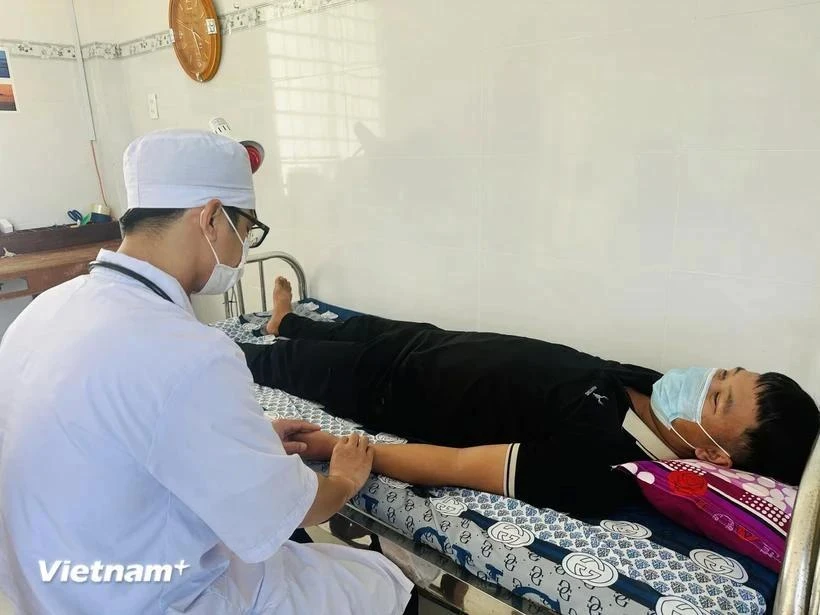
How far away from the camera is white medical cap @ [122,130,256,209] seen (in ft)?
3.38

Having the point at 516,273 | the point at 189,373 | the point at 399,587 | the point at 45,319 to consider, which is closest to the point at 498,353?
the point at 516,273

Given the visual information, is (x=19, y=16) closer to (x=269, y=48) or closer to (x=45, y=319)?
(x=269, y=48)

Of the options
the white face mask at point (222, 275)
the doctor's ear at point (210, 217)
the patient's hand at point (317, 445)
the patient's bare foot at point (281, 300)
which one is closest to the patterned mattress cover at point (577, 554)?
the patient's hand at point (317, 445)

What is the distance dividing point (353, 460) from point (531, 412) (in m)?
0.47

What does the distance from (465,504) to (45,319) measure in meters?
0.90

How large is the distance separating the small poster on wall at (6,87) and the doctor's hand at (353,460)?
314 cm

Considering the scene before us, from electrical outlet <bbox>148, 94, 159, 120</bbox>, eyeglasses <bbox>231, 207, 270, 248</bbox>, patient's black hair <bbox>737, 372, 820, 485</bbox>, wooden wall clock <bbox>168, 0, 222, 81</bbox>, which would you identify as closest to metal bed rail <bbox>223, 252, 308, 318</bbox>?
wooden wall clock <bbox>168, 0, 222, 81</bbox>

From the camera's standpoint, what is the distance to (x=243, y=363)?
907mm

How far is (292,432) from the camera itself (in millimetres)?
1454

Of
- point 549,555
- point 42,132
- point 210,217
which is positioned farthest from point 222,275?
point 42,132

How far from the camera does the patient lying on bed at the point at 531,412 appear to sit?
129cm

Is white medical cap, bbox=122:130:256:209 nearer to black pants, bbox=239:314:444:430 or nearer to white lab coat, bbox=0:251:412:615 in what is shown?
white lab coat, bbox=0:251:412:615

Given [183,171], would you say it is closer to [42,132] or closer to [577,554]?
[577,554]

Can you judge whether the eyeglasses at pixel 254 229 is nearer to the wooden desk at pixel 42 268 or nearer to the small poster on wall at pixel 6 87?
the wooden desk at pixel 42 268
